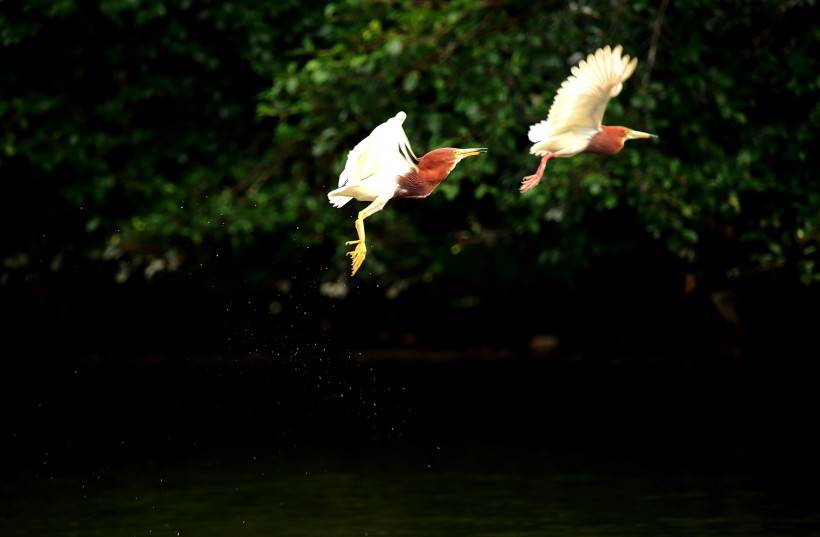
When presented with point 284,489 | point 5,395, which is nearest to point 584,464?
point 284,489

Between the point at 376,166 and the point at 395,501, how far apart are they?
7061 millimetres

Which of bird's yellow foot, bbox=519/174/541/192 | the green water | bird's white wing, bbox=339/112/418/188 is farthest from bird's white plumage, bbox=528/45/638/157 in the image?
the green water

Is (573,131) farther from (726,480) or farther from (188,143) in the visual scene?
(188,143)

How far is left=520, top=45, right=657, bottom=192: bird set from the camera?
24.6 ft

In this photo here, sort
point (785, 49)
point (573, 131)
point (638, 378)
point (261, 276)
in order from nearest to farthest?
point (573, 131) → point (785, 49) → point (638, 378) → point (261, 276)

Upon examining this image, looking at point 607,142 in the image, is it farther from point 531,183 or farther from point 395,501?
point 395,501

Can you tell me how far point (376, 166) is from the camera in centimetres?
774

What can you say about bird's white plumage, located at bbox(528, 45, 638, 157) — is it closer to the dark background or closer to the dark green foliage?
the dark background

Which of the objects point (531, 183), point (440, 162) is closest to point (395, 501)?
point (440, 162)

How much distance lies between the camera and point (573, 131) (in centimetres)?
760

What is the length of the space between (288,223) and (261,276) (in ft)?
5.20

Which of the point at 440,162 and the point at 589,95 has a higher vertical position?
the point at 589,95

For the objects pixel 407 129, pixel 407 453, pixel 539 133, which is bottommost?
pixel 407 453

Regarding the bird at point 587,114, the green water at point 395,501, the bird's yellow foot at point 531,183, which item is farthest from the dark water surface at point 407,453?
the bird's yellow foot at point 531,183
